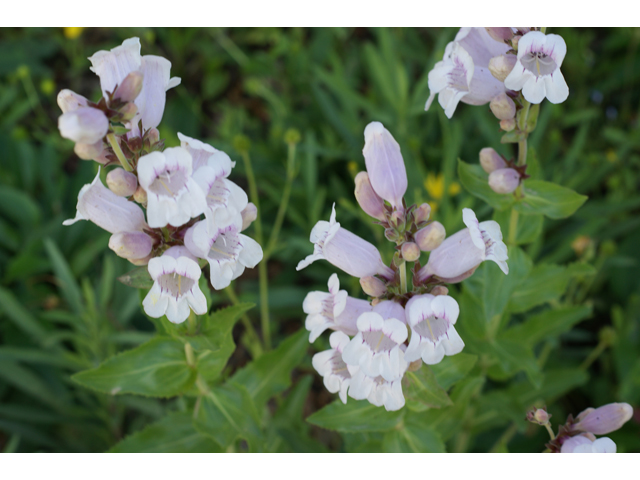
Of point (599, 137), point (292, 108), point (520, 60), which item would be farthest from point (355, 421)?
point (599, 137)

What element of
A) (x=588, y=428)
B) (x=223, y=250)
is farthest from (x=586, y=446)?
(x=223, y=250)

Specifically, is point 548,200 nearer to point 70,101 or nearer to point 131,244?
point 131,244

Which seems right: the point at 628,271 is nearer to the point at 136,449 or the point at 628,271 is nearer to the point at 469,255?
the point at 469,255

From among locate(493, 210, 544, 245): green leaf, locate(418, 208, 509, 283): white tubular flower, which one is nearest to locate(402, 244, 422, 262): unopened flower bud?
locate(418, 208, 509, 283): white tubular flower

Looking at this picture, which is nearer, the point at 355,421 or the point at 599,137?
the point at 355,421

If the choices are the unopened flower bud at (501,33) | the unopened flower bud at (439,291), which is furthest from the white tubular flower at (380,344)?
the unopened flower bud at (501,33)

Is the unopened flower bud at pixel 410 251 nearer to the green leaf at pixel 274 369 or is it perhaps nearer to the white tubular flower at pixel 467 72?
the white tubular flower at pixel 467 72
